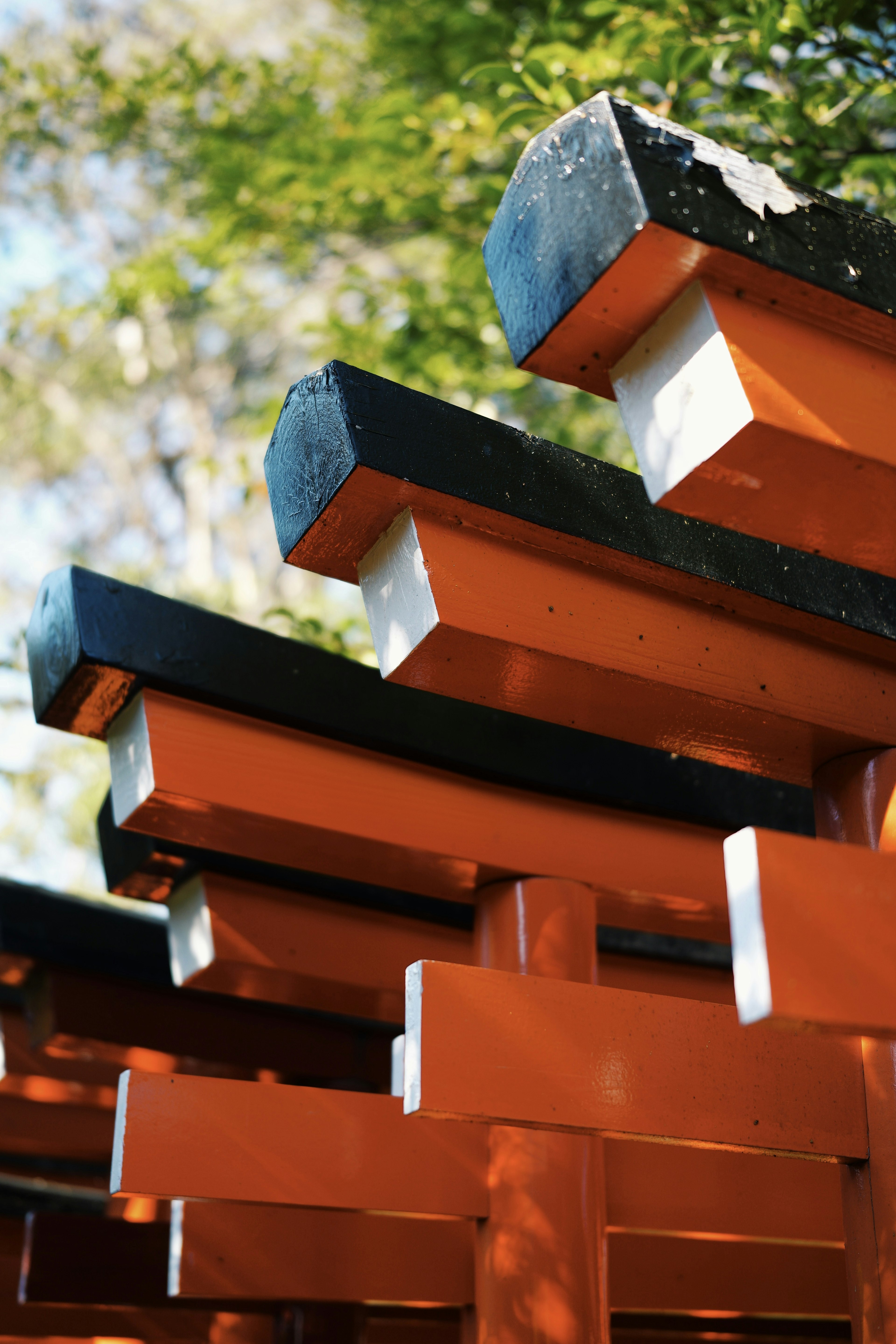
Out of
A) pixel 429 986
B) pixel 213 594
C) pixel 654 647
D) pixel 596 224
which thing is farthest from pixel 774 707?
pixel 213 594

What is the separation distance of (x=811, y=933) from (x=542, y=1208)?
1090 millimetres

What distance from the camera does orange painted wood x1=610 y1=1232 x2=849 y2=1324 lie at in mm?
2346

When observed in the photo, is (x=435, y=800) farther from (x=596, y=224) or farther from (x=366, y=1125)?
(x=596, y=224)

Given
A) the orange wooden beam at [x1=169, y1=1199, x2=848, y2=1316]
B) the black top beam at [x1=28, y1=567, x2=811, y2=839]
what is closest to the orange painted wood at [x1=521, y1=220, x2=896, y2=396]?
the black top beam at [x1=28, y1=567, x2=811, y2=839]

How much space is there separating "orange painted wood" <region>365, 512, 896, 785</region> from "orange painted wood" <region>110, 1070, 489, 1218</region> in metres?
0.80

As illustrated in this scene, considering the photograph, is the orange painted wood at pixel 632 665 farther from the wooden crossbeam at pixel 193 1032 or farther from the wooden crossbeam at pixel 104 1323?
the wooden crossbeam at pixel 104 1323

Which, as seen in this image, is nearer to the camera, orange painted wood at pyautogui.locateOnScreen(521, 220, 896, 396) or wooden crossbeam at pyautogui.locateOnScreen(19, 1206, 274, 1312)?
orange painted wood at pyautogui.locateOnScreen(521, 220, 896, 396)

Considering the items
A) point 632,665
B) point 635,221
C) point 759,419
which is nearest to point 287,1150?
point 632,665

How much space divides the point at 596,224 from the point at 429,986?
837mm

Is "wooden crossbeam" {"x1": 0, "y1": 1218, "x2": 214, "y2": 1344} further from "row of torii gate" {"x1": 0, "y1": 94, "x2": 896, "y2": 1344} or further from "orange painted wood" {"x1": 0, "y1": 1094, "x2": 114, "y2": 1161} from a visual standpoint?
"row of torii gate" {"x1": 0, "y1": 94, "x2": 896, "y2": 1344}

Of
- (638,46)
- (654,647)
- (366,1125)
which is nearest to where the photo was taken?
(654,647)

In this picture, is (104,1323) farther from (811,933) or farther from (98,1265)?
(811,933)

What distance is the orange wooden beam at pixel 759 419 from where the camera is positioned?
1.00 m

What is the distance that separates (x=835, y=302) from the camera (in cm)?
104
